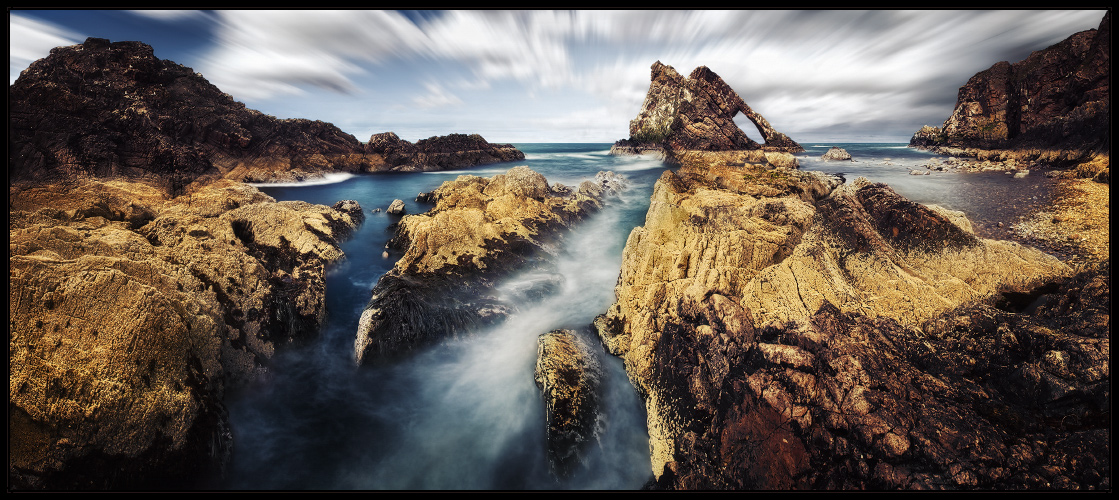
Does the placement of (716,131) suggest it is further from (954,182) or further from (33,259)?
(33,259)

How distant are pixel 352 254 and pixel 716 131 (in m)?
58.9

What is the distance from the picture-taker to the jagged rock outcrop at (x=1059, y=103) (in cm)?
1814

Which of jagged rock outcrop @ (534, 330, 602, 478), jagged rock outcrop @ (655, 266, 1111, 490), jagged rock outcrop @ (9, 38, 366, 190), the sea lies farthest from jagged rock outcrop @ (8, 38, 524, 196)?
jagged rock outcrop @ (655, 266, 1111, 490)

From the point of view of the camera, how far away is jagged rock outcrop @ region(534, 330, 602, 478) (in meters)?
5.71

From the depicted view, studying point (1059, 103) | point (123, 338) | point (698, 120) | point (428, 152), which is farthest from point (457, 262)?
point (698, 120)

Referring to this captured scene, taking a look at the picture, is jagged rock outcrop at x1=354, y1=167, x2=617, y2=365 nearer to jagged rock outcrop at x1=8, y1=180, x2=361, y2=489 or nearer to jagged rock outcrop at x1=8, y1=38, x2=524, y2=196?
jagged rock outcrop at x1=8, y1=180, x2=361, y2=489

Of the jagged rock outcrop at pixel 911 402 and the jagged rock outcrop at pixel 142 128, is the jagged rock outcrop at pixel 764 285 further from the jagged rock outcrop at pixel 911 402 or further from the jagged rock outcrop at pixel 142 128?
the jagged rock outcrop at pixel 142 128

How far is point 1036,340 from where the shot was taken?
3514 millimetres

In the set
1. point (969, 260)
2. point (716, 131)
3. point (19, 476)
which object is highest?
point (716, 131)

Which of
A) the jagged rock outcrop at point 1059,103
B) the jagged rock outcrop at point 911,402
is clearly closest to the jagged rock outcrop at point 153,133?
the jagged rock outcrop at point 911,402

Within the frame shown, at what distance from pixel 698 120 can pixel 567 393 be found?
2481 inches

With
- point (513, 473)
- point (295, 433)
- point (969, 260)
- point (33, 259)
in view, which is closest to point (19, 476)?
point (295, 433)

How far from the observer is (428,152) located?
152 feet

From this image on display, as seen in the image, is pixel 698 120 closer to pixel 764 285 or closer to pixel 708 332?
pixel 764 285
